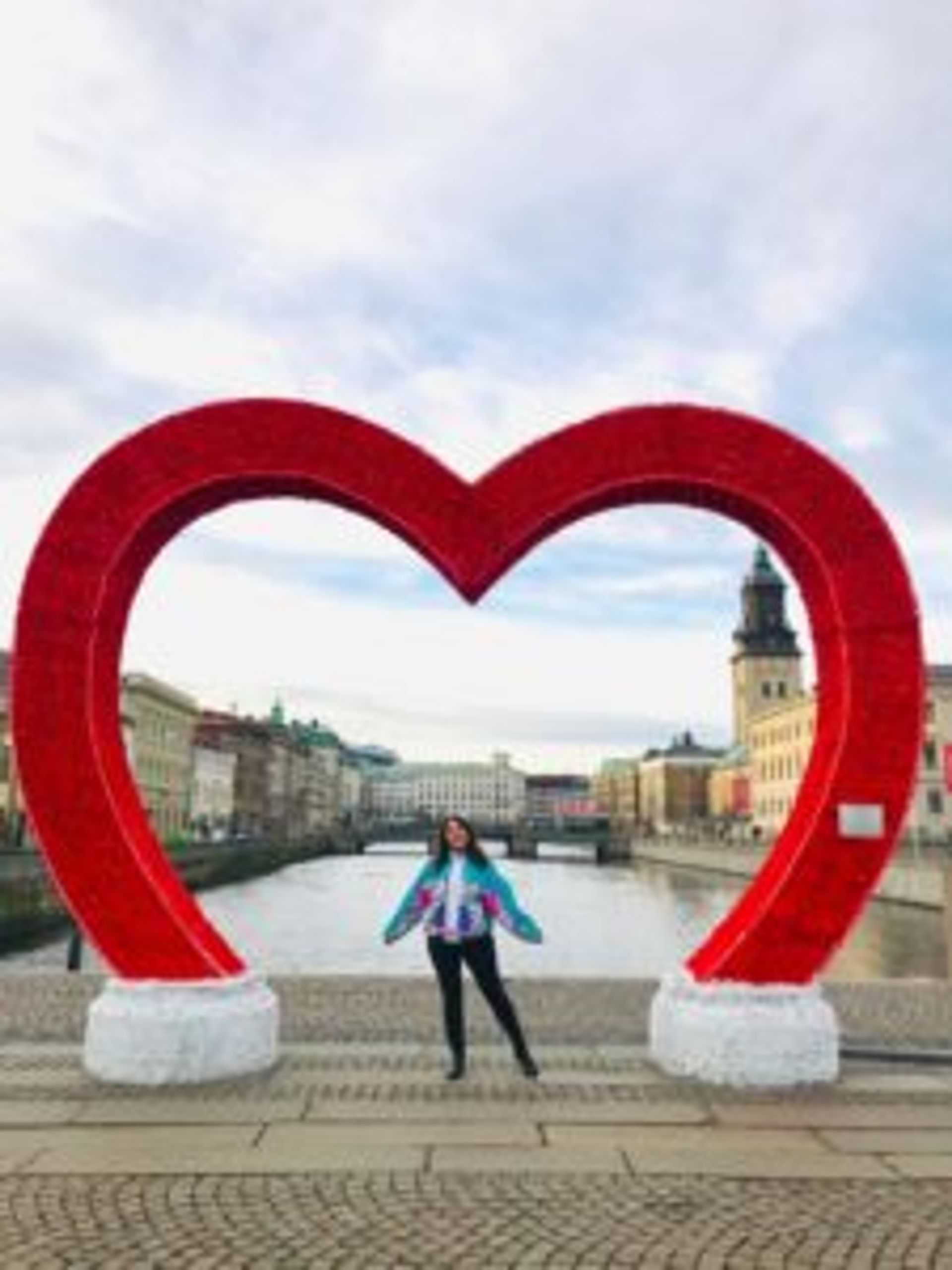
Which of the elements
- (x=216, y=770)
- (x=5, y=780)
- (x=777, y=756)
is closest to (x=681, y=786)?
(x=777, y=756)

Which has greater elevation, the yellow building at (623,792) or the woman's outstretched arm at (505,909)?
the yellow building at (623,792)

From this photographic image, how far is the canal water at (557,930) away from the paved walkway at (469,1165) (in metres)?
7.53

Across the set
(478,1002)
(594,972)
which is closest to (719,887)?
(594,972)

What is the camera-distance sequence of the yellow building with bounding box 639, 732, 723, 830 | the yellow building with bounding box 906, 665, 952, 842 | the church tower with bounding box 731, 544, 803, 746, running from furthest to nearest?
the yellow building with bounding box 639, 732, 723, 830
the church tower with bounding box 731, 544, 803, 746
the yellow building with bounding box 906, 665, 952, 842

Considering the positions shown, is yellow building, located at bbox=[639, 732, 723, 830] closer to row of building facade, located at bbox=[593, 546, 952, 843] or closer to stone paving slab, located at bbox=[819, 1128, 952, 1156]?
row of building facade, located at bbox=[593, 546, 952, 843]

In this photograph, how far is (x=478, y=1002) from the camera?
11.9 m

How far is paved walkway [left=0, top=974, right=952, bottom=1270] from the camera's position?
16.3 ft

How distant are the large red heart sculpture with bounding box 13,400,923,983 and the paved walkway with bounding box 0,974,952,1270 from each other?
1118mm

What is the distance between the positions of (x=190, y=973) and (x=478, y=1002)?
4.11m

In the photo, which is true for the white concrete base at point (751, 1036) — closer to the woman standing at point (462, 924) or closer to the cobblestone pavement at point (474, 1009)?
the woman standing at point (462, 924)

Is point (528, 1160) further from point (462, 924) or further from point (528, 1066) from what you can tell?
point (462, 924)

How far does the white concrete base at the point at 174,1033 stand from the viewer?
26.3 feet

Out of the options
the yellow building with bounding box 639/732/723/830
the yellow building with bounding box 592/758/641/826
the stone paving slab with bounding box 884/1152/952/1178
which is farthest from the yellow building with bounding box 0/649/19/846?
the yellow building with bounding box 592/758/641/826

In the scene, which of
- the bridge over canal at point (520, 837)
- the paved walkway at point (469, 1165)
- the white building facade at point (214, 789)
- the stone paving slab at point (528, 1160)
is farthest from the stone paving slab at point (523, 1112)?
the bridge over canal at point (520, 837)
